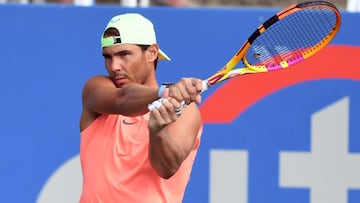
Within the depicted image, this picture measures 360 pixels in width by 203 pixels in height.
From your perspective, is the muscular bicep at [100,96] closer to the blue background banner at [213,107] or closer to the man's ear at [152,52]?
the man's ear at [152,52]

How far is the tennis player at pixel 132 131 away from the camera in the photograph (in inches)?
112

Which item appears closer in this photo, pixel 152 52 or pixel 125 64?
pixel 125 64

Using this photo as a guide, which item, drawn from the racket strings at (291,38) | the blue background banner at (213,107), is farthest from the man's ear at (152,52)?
the blue background banner at (213,107)

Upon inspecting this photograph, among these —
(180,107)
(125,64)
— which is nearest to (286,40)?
(125,64)

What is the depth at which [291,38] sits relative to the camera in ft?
11.2

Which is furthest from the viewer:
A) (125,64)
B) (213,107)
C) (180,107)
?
(213,107)

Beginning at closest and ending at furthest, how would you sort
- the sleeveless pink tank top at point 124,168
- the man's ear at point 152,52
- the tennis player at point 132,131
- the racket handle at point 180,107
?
the racket handle at point 180,107 → the tennis player at point 132,131 → the sleeveless pink tank top at point 124,168 → the man's ear at point 152,52

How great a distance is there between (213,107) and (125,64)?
1.13 metres

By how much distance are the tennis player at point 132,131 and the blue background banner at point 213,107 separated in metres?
0.92

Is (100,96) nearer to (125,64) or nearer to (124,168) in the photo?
(125,64)

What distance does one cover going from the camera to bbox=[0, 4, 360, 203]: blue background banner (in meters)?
4.14

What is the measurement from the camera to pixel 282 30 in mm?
3414

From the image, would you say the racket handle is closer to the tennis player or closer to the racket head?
the tennis player

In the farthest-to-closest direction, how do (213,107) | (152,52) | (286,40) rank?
1. (213,107)
2. (286,40)
3. (152,52)
